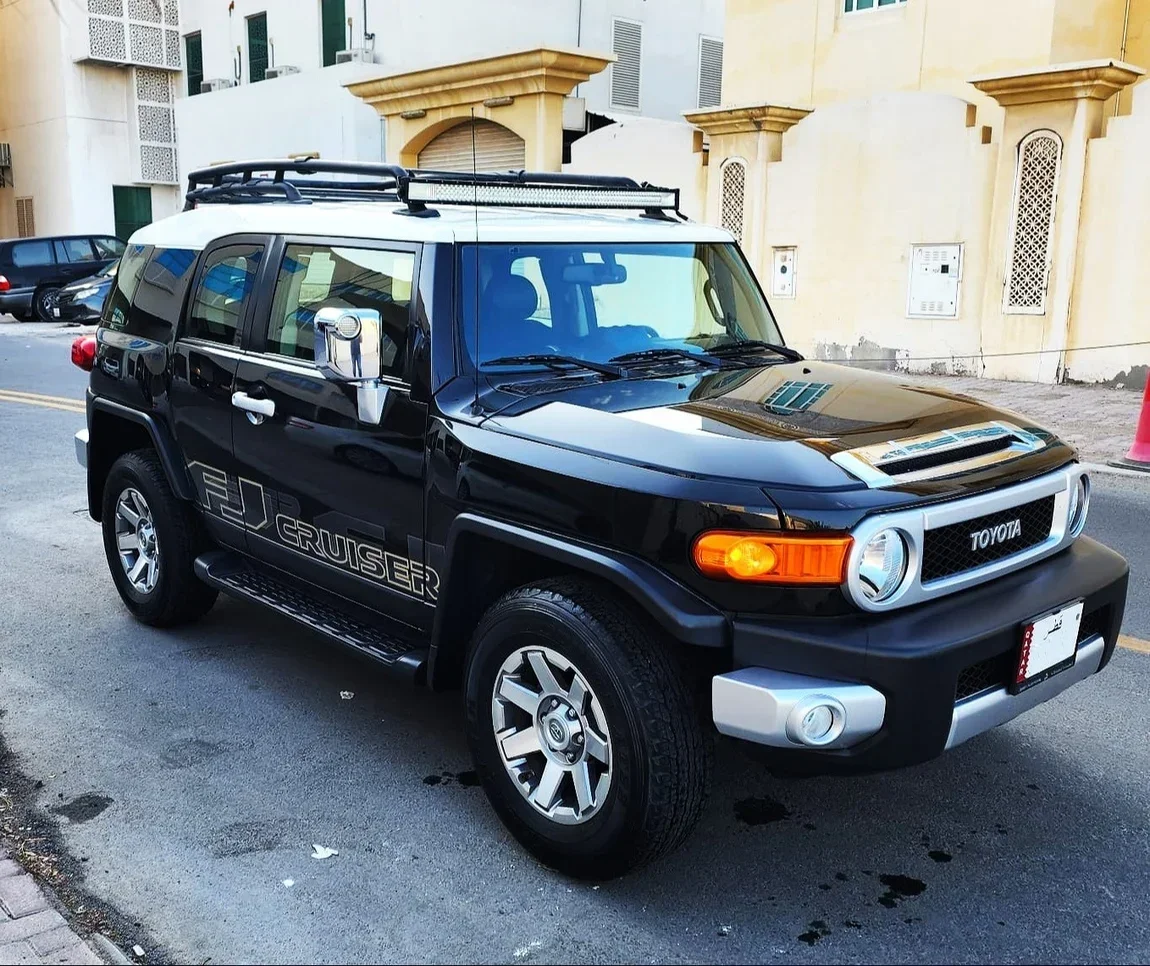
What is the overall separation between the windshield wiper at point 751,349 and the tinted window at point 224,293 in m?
1.81

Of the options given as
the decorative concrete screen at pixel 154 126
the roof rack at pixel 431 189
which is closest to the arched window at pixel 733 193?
the roof rack at pixel 431 189

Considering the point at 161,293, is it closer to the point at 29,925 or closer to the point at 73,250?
the point at 29,925

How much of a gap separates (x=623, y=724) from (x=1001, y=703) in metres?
1.02

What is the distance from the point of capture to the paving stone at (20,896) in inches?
123

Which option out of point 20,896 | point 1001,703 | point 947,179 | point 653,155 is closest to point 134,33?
point 653,155

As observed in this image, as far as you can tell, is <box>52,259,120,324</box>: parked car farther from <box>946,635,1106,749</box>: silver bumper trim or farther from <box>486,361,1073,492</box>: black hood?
<box>946,635,1106,749</box>: silver bumper trim

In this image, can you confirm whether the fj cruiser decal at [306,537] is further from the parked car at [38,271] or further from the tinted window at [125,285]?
the parked car at [38,271]

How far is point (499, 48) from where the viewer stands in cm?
2419

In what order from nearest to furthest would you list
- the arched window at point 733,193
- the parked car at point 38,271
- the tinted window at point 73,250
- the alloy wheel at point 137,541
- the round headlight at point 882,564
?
the round headlight at point 882,564 → the alloy wheel at point 137,541 → the arched window at point 733,193 → the parked car at point 38,271 → the tinted window at point 73,250

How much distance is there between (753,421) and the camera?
3393 millimetres

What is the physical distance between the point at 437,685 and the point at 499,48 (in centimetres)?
2255

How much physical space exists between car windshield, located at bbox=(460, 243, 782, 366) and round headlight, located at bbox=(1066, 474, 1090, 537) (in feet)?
4.21

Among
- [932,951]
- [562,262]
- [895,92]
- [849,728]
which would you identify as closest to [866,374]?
[562,262]

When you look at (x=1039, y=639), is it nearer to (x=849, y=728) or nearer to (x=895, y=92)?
(x=849, y=728)
